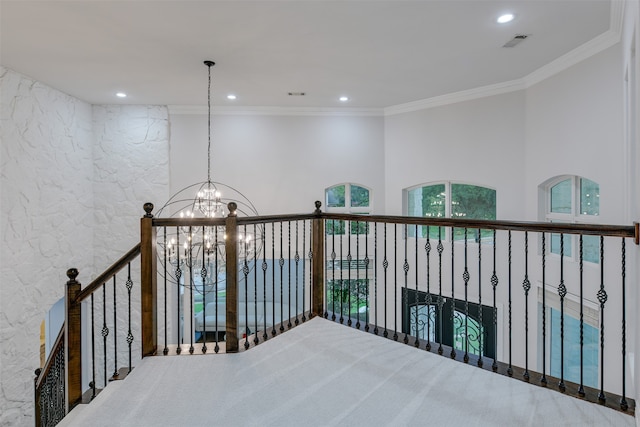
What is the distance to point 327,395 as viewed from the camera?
2240 millimetres

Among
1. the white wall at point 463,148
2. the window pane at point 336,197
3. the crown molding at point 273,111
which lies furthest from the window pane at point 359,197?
the crown molding at point 273,111

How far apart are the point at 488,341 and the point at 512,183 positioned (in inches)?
90.9

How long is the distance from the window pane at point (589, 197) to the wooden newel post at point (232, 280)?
3669mm

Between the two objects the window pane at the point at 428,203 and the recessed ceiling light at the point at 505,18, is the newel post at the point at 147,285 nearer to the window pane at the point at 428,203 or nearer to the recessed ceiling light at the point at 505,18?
the recessed ceiling light at the point at 505,18

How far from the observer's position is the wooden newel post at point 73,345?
2.54m

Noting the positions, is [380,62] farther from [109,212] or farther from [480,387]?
[109,212]

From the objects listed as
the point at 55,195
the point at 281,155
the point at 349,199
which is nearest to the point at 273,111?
the point at 281,155

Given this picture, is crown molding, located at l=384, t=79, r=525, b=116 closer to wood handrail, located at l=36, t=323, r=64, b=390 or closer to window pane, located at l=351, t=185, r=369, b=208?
window pane, located at l=351, t=185, r=369, b=208

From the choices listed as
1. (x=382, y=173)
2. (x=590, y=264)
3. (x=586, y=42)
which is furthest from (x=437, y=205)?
(x=586, y=42)

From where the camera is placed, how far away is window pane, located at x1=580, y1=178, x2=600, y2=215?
387 centimetres

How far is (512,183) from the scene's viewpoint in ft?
16.9

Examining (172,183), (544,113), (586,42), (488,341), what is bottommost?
(488,341)

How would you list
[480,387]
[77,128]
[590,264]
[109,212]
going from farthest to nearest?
1. [109,212]
2. [77,128]
3. [590,264]
4. [480,387]

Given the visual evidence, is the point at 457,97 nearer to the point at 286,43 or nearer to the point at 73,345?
the point at 286,43
